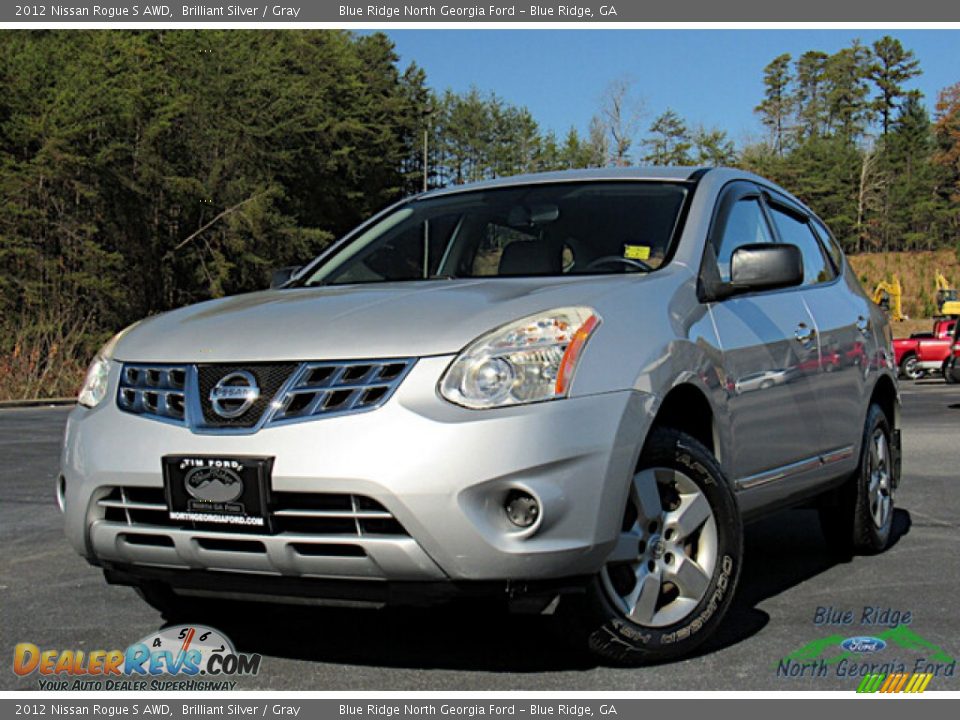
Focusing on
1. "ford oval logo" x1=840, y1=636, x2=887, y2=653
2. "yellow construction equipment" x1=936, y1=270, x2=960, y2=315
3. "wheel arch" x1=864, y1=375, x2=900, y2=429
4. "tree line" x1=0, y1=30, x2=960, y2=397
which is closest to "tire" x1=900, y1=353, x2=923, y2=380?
"yellow construction equipment" x1=936, y1=270, x2=960, y2=315

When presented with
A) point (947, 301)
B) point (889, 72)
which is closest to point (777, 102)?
point (889, 72)

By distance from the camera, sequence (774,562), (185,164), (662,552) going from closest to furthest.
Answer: (662,552), (774,562), (185,164)

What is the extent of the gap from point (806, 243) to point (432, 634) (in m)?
2.96

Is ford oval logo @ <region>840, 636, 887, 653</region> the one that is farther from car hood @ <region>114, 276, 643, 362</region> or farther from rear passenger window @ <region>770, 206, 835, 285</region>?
rear passenger window @ <region>770, 206, 835, 285</region>

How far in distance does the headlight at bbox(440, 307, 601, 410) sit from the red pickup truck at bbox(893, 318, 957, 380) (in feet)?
105

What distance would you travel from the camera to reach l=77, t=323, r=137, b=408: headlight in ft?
14.0

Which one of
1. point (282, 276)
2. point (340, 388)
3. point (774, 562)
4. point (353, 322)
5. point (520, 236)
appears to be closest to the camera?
point (340, 388)

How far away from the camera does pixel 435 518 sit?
11.8ft

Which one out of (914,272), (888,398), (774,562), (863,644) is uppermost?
(888,398)

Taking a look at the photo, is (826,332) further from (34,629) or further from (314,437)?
(34,629)

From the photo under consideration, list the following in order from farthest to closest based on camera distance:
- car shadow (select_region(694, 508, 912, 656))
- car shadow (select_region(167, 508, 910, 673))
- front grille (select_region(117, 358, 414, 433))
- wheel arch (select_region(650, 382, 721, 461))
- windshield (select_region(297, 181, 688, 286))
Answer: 1. windshield (select_region(297, 181, 688, 286))
2. car shadow (select_region(694, 508, 912, 656))
3. wheel arch (select_region(650, 382, 721, 461))
4. car shadow (select_region(167, 508, 910, 673))
5. front grille (select_region(117, 358, 414, 433))

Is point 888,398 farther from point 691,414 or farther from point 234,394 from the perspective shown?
point 234,394

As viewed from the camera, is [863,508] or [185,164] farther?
[185,164]

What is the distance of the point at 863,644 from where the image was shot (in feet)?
14.6
